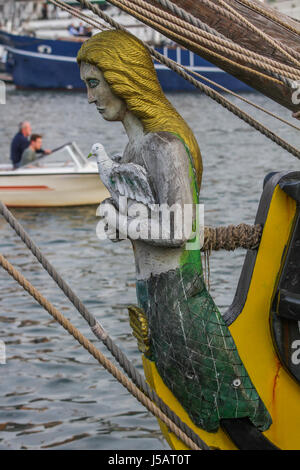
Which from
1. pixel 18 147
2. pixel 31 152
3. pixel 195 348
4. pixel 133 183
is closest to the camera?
pixel 133 183

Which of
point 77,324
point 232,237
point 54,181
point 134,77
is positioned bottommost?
point 54,181

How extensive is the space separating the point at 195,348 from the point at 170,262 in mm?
372

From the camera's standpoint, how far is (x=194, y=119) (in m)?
43.1

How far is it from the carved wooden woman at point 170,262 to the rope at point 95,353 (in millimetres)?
222

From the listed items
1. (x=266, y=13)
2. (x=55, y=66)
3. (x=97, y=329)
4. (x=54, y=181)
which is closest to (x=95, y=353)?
(x=97, y=329)

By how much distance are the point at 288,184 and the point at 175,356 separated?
0.87 meters

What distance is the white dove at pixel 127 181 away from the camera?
12.6 feet

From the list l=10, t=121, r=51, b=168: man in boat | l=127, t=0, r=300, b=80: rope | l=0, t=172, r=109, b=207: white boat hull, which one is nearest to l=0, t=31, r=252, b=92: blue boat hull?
l=10, t=121, r=51, b=168: man in boat

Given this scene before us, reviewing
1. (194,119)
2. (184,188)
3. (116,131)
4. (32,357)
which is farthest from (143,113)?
(194,119)

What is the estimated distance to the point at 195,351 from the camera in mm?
4004

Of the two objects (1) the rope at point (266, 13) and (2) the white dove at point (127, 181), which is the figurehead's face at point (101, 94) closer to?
(2) the white dove at point (127, 181)

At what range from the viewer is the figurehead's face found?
12.7 feet

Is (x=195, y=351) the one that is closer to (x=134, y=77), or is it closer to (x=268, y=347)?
(x=268, y=347)

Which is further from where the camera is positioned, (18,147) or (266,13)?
(18,147)
